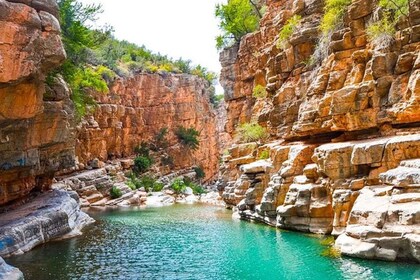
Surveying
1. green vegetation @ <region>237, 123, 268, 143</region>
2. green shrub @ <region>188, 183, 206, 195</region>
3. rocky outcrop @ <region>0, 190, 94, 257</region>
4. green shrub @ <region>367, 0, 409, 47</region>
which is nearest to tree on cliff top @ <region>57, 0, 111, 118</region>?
rocky outcrop @ <region>0, 190, 94, 257</region>

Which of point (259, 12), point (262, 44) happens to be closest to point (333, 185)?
point (262, 44)

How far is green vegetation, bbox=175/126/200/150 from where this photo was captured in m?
60.6

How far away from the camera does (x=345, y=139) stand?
2156 centimetres

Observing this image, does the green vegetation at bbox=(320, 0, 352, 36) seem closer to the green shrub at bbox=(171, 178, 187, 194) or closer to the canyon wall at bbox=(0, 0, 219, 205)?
the canyon wall at bbox=(0, 0, 219, 205)

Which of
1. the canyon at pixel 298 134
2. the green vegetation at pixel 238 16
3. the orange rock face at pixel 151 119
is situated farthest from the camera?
the orange rock face at pixel 151 119

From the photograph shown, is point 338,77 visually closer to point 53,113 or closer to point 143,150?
point 53,113

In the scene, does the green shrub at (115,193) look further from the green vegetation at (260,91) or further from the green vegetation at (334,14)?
the green vegetation at (334,14)

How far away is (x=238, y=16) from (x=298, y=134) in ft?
64.8

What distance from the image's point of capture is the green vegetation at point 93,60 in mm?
27281

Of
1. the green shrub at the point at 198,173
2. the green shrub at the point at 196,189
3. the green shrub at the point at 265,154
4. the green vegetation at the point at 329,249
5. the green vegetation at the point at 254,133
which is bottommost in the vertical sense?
the green shrub at the point at 196,189

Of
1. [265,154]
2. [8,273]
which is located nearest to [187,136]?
[265,154]

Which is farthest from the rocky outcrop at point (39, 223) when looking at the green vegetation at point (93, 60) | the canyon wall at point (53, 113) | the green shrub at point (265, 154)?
the green shrub at point (265, 154)

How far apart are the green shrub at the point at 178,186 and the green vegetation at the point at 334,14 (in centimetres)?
3203

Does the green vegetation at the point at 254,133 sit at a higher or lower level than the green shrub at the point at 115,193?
higher
